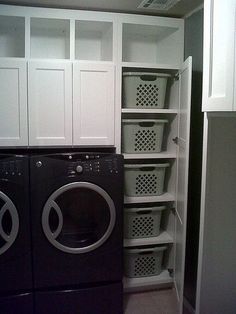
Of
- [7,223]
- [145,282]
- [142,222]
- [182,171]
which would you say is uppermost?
[182,171]

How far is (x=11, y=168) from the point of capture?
204 cm

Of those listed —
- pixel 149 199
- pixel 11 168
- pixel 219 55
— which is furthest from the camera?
pixel 149 199

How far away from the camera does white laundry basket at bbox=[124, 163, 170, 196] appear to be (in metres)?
2.52

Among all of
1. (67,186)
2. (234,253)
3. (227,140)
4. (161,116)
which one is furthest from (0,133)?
(234,253)

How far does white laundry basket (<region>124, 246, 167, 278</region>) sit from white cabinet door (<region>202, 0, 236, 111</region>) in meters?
1.55

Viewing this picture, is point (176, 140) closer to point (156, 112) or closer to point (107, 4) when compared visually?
point (156, 112)

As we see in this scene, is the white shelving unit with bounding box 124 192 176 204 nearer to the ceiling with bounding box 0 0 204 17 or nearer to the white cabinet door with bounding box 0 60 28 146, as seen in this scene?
the white cabinet door with bounding box 0 60 28 146

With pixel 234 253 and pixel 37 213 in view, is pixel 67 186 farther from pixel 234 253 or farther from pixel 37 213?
pixel 234 253

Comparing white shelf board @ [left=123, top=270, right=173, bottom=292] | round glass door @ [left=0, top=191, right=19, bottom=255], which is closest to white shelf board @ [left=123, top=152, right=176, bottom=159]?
round glass door @ [left=0, top=191, right=19, bottom=255]

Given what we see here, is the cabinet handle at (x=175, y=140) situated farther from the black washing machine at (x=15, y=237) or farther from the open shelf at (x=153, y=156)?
the black washing machine at (x=15, y=237)

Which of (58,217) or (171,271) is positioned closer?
(58,217)

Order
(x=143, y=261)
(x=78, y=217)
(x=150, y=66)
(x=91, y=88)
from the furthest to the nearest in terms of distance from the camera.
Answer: (x=143, y=261) < (x=150, y=66) < (x=91, y=88) < (x=78, y=217)

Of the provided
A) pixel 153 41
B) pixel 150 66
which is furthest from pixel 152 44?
pixel 150 66

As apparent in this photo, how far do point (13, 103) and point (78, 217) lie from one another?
95 centimetres
